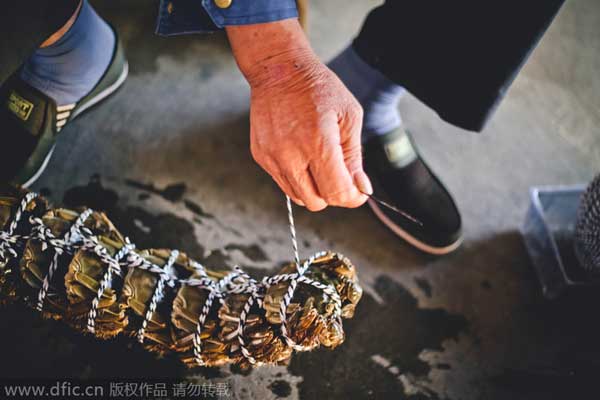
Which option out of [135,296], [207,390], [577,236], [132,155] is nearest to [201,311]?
[135,296]

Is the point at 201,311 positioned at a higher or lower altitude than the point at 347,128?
lower

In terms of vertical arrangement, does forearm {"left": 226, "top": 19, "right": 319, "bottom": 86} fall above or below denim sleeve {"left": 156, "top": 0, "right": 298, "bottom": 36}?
below

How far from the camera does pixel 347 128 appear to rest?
629mm

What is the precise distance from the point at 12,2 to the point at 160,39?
2.07ft

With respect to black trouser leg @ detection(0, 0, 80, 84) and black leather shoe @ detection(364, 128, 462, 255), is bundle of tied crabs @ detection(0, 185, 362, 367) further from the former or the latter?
black leather shoe @ detection(364, 128, 462, 255)

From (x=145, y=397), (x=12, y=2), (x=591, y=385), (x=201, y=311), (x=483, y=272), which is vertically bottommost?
A: (x=591, y=385)

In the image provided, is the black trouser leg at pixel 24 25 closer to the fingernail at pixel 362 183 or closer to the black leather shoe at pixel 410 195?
the fingernail at pixel 362 183

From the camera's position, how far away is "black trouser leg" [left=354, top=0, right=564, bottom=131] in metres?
0.78

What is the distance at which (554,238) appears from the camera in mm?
1055

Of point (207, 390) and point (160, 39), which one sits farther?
point (160, 39)

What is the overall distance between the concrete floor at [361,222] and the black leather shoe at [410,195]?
45mm

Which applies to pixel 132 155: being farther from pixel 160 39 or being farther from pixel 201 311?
pixel 201 311

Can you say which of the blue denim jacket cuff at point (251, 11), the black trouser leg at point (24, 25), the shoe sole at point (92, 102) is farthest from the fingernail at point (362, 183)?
the shoe sole at point (92, 102)

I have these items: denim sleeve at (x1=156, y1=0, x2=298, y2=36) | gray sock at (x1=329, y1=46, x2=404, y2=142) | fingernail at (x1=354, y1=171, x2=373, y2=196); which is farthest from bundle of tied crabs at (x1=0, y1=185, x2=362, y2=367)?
gray sock at (x1=329, y1=46, x2=404, y2=142)
